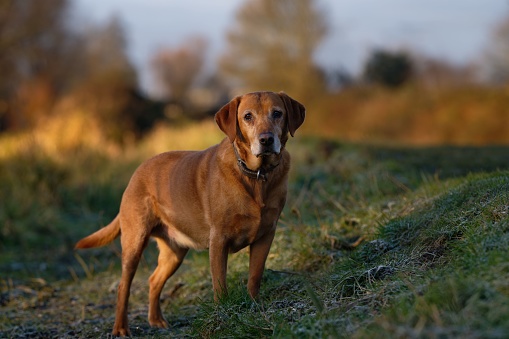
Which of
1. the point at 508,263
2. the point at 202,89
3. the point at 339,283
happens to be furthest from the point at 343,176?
the point at 202,89

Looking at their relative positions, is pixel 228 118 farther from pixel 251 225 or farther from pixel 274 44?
pixel 274 44

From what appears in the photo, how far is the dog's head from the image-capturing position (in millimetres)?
4812

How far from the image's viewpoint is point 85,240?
19.5 ft

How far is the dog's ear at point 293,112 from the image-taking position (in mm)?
5152

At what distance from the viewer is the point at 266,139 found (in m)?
4.74

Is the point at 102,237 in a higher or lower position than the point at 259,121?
lower

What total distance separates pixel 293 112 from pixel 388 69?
1210 inches

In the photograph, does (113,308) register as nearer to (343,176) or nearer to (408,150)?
(343,176)

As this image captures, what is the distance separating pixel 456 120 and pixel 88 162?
520 inches

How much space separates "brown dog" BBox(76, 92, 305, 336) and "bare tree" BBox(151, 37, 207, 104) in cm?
5900

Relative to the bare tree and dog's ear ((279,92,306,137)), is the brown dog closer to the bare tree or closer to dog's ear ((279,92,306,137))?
dog's ear ((279,92,306,137))

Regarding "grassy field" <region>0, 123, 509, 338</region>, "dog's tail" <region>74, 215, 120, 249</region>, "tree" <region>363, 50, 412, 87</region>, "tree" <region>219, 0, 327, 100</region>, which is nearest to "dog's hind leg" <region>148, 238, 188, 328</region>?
"grassy field" <region>0, 123, 509, 338</region>

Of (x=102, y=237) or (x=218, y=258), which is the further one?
(x=102, y=237)

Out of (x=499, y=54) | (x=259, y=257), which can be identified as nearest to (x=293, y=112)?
(x=259, y=257)
